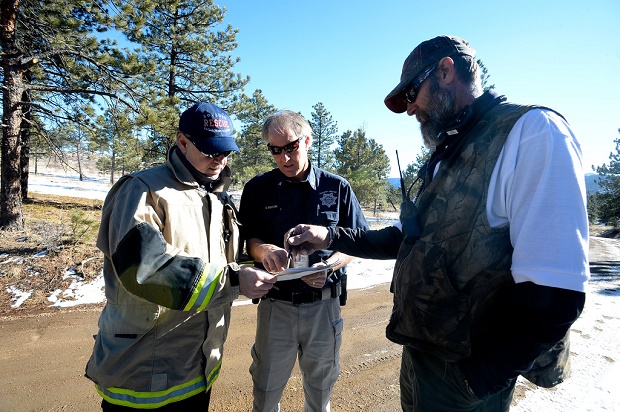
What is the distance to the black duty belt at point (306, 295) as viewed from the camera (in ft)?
8.35

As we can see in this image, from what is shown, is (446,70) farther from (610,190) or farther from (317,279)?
(610,190)

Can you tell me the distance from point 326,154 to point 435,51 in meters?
33.7

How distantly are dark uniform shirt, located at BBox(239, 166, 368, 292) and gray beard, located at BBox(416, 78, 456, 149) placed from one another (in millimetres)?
1167

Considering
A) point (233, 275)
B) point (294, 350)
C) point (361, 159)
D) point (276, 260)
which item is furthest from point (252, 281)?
point (361, 159)

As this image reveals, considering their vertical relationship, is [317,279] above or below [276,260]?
below

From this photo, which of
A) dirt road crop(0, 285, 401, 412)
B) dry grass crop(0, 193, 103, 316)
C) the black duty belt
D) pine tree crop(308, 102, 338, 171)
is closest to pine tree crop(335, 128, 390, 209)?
pine tree crop(308, 102, 338, 171)

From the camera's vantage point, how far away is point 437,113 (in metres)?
1.69

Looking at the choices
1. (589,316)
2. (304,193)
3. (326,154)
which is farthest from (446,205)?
(326,154)

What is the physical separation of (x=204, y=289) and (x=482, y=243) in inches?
50.7

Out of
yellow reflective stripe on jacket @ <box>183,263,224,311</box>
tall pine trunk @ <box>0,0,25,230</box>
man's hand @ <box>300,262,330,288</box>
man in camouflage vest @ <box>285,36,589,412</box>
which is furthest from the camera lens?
tall pine trunk @ <box>0,0,25,230</box>

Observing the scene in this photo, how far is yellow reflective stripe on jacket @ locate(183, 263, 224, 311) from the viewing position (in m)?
1.57

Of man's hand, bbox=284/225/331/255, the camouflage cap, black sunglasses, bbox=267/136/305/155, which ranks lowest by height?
man's hand, bbox=284/225/331/255

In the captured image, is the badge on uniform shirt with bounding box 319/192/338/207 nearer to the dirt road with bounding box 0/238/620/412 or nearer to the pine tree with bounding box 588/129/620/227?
the dirt road with bounding box 0/238/620/412

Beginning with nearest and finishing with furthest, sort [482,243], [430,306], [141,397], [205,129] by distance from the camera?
[482,243]
[430,306]
[141,397]
[205,129]
